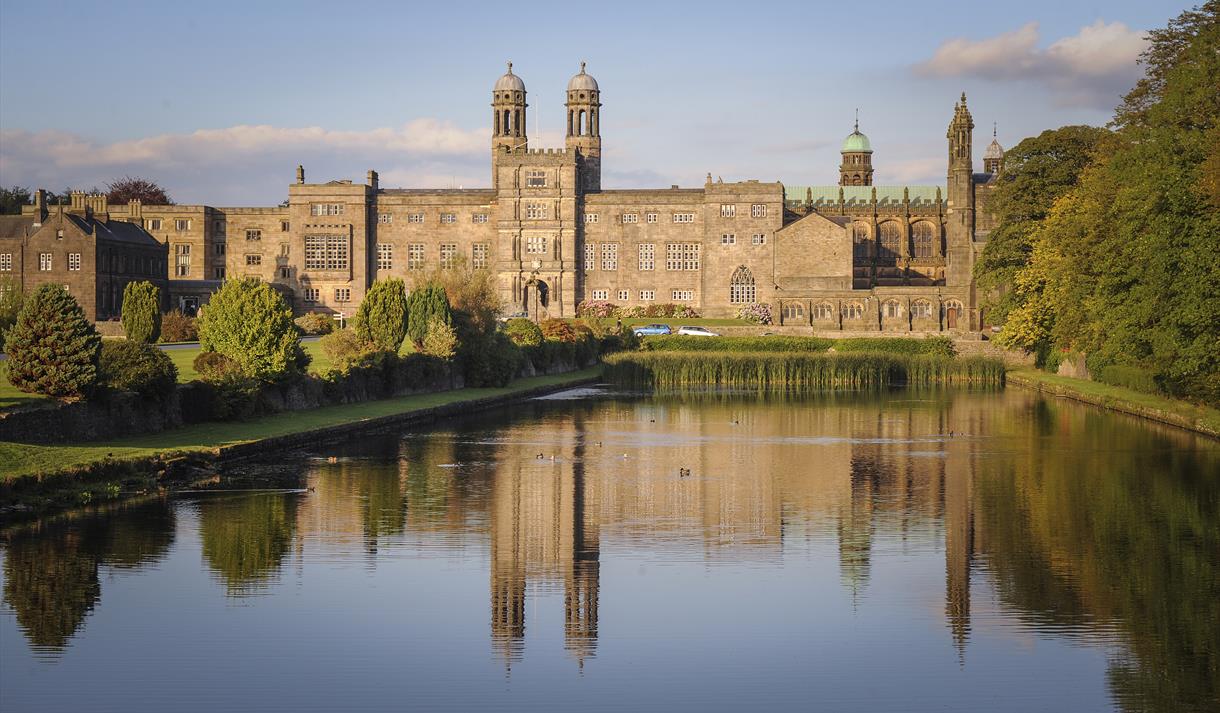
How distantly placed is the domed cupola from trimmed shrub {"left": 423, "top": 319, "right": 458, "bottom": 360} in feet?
269

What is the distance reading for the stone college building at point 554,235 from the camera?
95.2 metres

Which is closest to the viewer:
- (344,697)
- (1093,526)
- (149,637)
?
(344,697)

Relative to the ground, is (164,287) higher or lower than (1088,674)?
higher

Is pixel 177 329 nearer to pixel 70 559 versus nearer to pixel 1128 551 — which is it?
pixel 70 559

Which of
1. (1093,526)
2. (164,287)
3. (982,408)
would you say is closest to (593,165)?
(164,287)

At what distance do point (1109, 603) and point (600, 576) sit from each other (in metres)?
6.54

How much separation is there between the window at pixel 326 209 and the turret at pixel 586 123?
1747 cm

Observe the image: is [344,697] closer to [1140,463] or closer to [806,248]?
[1140,463]

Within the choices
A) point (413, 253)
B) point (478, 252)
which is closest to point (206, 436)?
point (478, 252)

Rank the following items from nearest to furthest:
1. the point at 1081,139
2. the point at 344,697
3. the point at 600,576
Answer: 1. the point at 344,697
2. the point at 600,576
3. the point at 1081,139

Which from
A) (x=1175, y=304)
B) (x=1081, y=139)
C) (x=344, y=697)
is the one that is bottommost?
(x=344, y=697)

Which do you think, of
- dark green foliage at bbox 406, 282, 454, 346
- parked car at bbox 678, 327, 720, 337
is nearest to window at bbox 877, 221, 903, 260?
parked car at bbox 678, 327, 720, 337

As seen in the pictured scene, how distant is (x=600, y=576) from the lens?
19141 millimetres

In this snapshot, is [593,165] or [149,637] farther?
[593,165]
